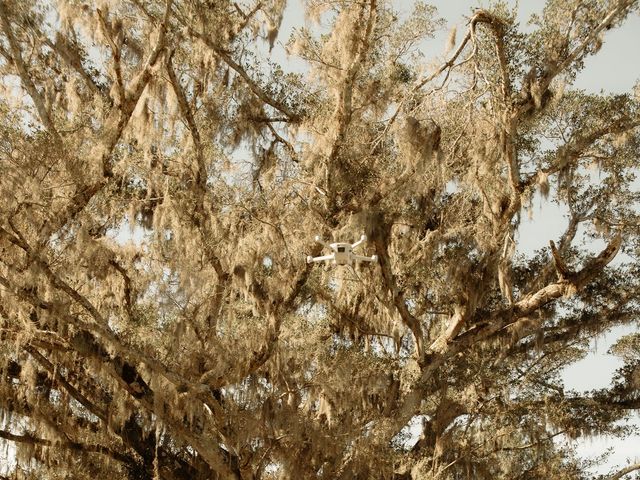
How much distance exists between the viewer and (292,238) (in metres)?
7.05

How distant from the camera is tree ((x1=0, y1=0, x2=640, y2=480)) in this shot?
6.67 metres

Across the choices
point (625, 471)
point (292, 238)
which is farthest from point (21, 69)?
point (625, 471)

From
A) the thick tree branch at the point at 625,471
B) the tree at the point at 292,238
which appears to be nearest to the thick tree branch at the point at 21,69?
the tree at the point at 292,238

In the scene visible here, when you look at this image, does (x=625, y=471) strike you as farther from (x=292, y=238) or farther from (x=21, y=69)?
(x=21, y=69)

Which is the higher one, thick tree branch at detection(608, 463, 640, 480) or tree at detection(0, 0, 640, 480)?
tree at detection(0, 0, 640, 480)

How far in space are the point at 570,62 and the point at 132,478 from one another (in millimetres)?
5968

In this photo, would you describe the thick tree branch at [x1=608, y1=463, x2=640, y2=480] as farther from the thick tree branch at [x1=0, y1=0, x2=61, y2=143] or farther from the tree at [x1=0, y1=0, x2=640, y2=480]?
the thick tree branch at [x1=0, y1=0, x2=61, y2=143]

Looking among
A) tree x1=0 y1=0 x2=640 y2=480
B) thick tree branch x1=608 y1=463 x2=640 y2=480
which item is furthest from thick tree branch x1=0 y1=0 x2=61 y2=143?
thick tree branch x1=608 y1=463 x2=640 y2=480

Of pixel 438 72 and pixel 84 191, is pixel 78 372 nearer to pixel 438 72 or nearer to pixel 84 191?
pixel 84 191

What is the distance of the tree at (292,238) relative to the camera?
6.67 metres

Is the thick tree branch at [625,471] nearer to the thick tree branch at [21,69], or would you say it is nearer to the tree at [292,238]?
the tree at [292,238]

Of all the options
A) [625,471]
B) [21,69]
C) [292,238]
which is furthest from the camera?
[625,471]

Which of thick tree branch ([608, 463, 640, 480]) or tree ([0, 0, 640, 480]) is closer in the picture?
tree ([0, 0, 640, 480])

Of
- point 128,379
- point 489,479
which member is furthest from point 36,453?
point 489,479
